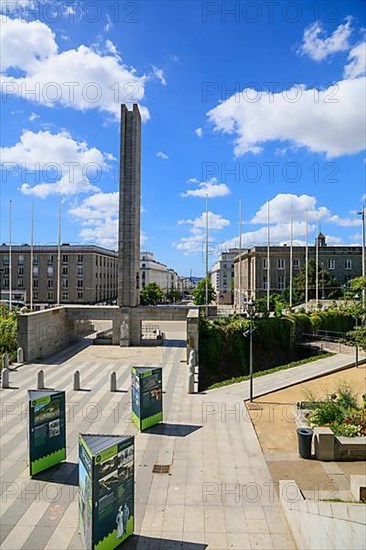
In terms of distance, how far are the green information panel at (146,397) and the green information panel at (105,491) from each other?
490 centimetres

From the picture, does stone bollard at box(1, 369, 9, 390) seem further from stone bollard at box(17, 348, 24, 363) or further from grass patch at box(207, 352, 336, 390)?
grass patch at box(207, 352, 336, 390)

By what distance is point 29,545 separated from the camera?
6.87 meters

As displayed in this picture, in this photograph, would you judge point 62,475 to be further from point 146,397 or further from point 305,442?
point 305,442

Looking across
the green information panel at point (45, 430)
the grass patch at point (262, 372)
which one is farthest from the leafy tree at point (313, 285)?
the green information panel at point (45, 430)

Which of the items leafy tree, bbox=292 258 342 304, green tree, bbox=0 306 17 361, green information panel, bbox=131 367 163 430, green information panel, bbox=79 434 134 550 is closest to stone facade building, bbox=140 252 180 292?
leafy tree, bbox=292 258 342 304

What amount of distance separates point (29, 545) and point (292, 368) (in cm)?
1796

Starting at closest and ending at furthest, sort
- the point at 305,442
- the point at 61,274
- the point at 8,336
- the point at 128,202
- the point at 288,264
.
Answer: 1. the point at 305,442
2. the point at 8,336
3. the point at 128,202
4. the point at 61,274
5. the point at 288,264

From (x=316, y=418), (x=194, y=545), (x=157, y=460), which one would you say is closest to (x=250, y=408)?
(x=316, y=418)

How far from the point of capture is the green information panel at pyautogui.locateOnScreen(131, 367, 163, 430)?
12.1 m

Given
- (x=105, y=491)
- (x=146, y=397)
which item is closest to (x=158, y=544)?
(x=105, y=491)

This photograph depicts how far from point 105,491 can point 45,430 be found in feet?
Answer: 11.7

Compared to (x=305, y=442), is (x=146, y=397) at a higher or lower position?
higher

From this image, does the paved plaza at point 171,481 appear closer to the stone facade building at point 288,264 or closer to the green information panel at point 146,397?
the green information panel at point 146,397

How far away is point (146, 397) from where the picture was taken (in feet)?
40.1
